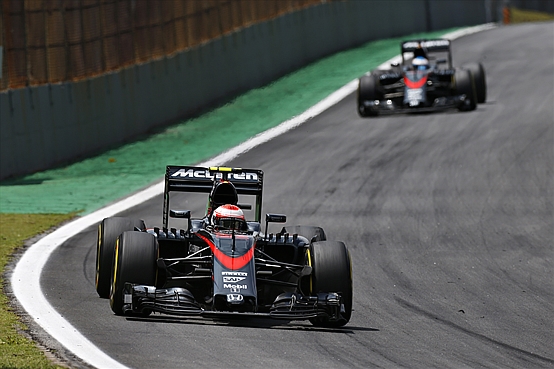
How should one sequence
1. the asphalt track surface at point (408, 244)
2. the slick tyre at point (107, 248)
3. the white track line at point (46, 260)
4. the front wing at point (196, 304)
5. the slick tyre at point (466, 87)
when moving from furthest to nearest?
the slick tyre at point (466, 87) < the slick tyre at point (107, 248) < the front wing at point (196, 304) < the asphalt track surface at point (408, 244) < the white track line at point (46, 260)

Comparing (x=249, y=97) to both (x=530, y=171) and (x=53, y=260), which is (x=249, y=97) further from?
(x=53, y=260)

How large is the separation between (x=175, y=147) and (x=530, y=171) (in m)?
8.02

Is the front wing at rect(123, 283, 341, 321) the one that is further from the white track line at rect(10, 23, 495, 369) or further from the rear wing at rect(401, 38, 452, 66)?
the rear wing at rect(401, 38, 452, 66)

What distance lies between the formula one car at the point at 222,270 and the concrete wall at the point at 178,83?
1100cm

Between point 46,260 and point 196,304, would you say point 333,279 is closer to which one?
point 196,304

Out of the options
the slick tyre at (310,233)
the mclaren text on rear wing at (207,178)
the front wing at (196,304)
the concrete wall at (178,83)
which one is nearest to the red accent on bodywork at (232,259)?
the front wing at (196,304)

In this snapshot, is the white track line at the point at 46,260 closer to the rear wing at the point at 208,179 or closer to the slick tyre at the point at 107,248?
the slick tyre at the point at 107,248

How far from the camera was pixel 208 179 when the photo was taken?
1234 centimetres

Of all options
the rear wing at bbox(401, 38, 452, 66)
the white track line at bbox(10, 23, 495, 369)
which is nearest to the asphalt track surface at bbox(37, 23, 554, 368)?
the white track line at bbox(10, 23, 495, 369)

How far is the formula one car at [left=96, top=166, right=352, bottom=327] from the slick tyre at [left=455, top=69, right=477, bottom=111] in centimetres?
1422

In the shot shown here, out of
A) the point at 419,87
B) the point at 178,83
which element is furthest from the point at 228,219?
the point at 178,83

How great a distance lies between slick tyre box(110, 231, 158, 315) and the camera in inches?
411

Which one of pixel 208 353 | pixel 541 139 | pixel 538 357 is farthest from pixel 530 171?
pixel 208 353

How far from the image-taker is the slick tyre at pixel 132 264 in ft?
34.2
